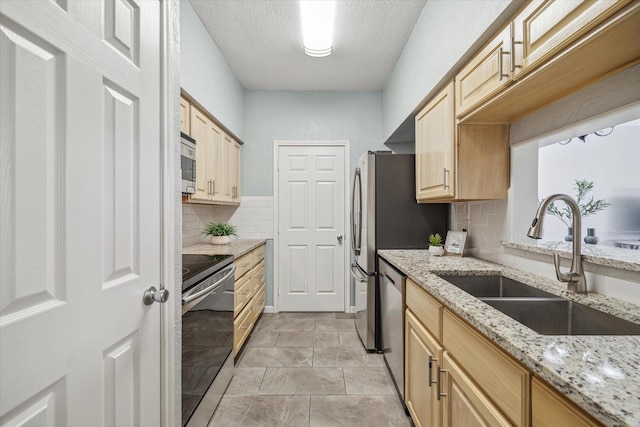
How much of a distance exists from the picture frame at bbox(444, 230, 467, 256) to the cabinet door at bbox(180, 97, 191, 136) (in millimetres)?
2120

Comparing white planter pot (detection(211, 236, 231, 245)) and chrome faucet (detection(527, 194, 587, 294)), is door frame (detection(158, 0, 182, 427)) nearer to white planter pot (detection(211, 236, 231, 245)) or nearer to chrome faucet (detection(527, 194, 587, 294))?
chrome faucet (detection(527, 194, 587, 294))

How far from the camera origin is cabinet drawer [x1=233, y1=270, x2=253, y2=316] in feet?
8.22

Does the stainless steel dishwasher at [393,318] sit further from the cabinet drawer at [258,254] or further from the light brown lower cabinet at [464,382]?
the cabinet drawer at [258,254]

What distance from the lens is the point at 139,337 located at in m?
1.06

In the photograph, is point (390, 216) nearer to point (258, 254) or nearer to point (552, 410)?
point (258, 254)

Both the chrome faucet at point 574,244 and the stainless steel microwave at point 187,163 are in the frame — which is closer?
the chrome faucet at point 574,244

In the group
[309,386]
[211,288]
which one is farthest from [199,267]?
[309,386]

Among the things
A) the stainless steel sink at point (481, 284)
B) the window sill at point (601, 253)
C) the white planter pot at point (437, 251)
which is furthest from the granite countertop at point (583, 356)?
the white planter pot at point (437, 251)

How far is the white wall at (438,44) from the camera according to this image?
1.45 metres

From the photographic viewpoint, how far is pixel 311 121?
3.87 metres

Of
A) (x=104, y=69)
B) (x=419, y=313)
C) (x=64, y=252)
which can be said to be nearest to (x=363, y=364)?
(x=419, y=313)

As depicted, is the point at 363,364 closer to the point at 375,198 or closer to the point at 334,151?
the point at 375,198

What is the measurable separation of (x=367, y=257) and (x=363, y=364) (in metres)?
0.85

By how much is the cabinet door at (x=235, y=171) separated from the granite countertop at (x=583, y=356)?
2643mm
